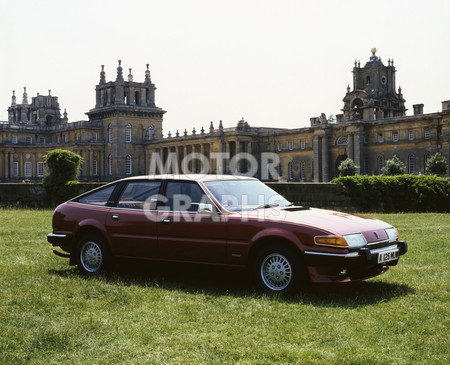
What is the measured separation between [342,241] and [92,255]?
13.2ft

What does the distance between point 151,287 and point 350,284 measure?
111 inches

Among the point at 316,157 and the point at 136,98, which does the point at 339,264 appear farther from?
the point at 136,98

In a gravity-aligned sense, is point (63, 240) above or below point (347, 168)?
below

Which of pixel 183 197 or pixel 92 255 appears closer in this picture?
pixel 183 197

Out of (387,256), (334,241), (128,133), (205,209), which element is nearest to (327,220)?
(334,241)

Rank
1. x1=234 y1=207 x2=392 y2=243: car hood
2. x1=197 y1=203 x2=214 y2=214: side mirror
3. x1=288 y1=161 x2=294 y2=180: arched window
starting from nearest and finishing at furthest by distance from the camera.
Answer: x1=234 y1=207 x2=392 y2=243: car hood
x1=197 y1=203 x2=214 y2=214: side mirror
x1=288 y1=161 x2=294 y2=180: arched window

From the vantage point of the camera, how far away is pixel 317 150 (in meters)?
73.9

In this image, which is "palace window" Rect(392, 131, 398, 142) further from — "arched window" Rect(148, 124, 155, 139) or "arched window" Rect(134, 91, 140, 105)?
"arched window" Rect(134, 91, 140, 105)

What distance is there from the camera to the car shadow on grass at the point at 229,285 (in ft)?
22.2

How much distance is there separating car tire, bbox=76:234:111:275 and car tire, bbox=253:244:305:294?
Result: 2.59 m

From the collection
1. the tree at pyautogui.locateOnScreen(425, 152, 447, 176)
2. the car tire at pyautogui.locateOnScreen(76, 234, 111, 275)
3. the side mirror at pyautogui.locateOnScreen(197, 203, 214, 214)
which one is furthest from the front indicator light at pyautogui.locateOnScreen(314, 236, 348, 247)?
the tree at pyautogui.locateOnScreen(425, 152, 447, 176)

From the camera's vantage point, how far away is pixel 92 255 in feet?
28.1

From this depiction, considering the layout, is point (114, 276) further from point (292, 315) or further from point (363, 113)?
point (363, 113)

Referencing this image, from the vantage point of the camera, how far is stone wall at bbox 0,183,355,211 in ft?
78.1
